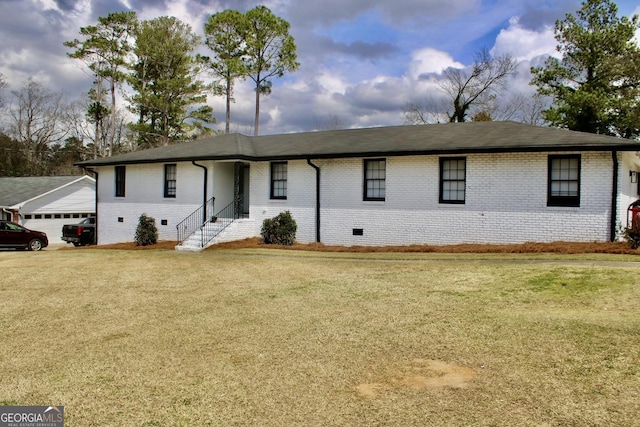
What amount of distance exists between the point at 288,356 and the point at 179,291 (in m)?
4.87

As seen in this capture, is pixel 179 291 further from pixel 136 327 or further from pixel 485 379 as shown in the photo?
pixel 485 379

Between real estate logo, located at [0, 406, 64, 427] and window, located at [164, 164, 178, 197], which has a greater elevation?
window, located at [164, 164, 178, 197]

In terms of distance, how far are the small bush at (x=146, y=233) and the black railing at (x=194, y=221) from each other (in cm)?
120

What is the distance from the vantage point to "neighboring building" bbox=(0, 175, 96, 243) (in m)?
30.5

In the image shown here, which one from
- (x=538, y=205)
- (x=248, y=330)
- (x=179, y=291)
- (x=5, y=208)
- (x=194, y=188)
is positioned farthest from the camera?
(x=5, y=208)

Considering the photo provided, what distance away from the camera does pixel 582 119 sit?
32.3 meters

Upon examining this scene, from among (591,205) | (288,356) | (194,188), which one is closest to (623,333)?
(288,356)

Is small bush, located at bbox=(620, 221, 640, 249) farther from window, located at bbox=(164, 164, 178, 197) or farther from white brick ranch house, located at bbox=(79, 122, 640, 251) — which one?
window, located at bbox=(164, 164, 178, 197)

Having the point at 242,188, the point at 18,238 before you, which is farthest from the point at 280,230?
the point at 18,238

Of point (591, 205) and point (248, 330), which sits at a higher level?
point (591, 205)

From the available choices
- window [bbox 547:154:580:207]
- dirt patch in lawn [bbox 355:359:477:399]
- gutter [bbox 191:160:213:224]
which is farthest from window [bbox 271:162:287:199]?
dirt patch in lawn [bbox 355:359:477:399]

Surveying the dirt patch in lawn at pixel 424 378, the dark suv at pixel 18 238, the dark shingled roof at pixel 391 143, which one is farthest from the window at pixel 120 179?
the dirt patch in lawn at pixel 424 378

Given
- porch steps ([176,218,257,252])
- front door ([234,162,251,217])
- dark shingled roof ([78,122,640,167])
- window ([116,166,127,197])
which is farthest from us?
window ([116,166,127,197])

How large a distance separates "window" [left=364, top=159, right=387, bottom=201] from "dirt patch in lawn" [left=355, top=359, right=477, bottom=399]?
1296cm
